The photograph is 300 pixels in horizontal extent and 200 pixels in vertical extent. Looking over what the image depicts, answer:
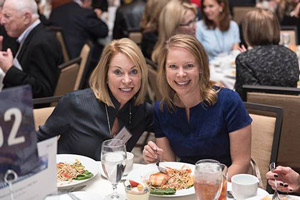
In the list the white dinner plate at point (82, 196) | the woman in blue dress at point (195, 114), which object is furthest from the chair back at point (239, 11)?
the white dinner plate at point (82, 196)

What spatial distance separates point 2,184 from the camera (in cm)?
147

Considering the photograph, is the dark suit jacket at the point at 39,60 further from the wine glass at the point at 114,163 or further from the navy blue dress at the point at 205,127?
the wine glass at the point at 114,163

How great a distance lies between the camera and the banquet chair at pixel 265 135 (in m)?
2.66

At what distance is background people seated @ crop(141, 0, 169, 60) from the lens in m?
5.06

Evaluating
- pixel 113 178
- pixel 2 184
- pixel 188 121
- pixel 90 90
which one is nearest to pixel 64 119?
pixel 90 90

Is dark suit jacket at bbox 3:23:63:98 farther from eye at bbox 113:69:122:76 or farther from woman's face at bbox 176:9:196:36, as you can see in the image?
eye at bbox 113:69:122:76

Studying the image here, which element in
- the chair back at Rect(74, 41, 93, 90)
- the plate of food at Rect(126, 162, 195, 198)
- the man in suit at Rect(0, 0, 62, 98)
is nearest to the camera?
the plate of food at Rect(126, 162, 195, 198)

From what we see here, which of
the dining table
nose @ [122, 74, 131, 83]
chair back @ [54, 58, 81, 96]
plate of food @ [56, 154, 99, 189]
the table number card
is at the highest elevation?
the table number card

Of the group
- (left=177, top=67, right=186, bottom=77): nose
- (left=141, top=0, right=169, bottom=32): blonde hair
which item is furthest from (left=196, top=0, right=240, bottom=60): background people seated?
(left=177, top=67, right=186, bottom=77): nose

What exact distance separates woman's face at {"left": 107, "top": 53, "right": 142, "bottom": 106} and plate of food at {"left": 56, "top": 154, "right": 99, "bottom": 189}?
45 centimetres

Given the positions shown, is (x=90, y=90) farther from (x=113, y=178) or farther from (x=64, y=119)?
(x=113, y=178)

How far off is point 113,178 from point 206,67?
0.95 m

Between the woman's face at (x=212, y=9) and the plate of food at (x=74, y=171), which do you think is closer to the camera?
the plate of food at (x=74, y=171)

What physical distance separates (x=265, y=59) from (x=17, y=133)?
246 centimetres
